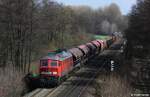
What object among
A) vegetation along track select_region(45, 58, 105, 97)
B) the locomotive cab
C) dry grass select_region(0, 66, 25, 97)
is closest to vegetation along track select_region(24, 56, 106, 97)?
vegetation along track select_region(45, 58, 105, 97)

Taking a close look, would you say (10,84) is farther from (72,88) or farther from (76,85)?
(76,85)

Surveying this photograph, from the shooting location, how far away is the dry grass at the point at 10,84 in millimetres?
30520

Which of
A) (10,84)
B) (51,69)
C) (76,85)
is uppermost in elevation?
(51,69)

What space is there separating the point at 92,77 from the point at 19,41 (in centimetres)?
1101

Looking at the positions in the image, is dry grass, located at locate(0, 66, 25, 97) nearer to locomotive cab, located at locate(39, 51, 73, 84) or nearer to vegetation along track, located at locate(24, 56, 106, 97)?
vegetation along track, located at locate(24, 56, 106, 97)

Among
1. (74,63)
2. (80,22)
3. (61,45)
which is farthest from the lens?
(80,22)

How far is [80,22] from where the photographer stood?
15562 centimetres

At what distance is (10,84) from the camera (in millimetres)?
32625

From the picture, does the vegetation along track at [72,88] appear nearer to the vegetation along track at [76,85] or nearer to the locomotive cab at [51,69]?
the vegetation along track at [76,85]

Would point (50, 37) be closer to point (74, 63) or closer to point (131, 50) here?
point (131, 50)

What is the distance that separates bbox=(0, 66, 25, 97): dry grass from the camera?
3052 centimetres

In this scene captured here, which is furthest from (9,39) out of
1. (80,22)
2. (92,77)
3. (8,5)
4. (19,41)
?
(80,22)

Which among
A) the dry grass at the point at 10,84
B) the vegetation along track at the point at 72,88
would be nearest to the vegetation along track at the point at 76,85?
the vegetation along track at the point at 72,88

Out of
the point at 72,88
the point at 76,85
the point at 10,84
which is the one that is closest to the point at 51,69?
the point at 72,88
